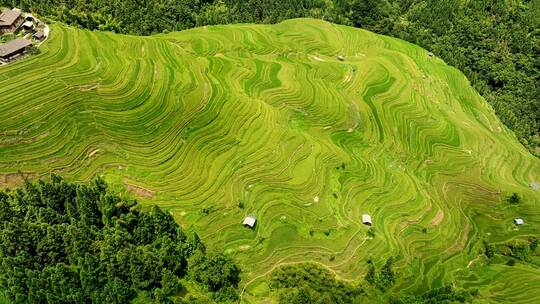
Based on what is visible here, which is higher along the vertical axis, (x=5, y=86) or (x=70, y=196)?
(x=5, y=86)

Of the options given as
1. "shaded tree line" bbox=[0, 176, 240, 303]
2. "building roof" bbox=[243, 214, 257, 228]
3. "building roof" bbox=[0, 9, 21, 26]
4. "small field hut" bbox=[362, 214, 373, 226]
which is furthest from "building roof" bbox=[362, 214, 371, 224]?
"building roof" bbox=[0, 9, 21, 26]

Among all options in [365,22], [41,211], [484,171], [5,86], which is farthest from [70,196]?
[365,22]

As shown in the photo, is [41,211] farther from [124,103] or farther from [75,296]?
[124,103]

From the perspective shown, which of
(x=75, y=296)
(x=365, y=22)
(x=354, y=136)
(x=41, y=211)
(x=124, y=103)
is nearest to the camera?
(x=75, y=296)

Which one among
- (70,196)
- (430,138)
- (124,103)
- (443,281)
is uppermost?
(124,103)

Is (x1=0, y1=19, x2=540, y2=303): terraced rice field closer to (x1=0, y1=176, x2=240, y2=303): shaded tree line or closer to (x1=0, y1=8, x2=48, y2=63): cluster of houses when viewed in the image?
(x1=0, y1=8, x2=48, y2=63): cluster of houses

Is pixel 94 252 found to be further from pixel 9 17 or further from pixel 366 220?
pixel 9 17
